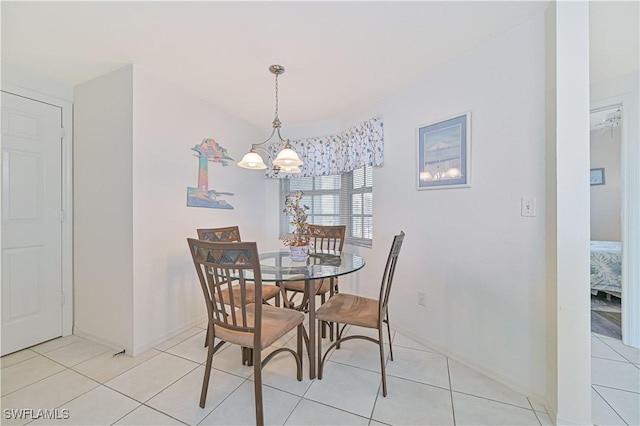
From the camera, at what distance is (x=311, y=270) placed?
1858mm

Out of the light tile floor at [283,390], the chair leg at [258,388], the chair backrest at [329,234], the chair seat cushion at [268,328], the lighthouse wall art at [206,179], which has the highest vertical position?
the lighthouse wall art at [206,179]

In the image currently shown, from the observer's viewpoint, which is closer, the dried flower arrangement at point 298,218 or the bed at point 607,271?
the dried flower arrangement at point 298,218

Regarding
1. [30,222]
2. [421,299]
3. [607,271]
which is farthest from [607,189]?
[30,222]

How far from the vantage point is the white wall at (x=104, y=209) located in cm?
216

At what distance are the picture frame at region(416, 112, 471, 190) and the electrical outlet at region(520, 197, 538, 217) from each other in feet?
1.23

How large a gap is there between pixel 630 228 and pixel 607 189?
3483 millimetres

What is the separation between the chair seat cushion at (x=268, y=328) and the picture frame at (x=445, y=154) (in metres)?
1.58

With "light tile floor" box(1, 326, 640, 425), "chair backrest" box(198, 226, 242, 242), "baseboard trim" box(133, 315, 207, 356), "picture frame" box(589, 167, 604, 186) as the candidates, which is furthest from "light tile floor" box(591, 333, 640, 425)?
"picture frame" box(589, 167, 604, 186)

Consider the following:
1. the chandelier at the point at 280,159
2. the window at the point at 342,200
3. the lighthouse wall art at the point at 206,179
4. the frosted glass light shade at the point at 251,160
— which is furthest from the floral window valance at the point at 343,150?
the frosted glass light shade at the point at 251,160

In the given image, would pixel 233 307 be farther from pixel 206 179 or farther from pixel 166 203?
pixel 206 179

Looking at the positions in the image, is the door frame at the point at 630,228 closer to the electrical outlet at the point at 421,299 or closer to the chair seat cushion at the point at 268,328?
the electrical outlet at the point at 421,299

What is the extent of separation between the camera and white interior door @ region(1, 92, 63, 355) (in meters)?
2.12

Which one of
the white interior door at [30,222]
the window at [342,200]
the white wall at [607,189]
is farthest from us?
the white wall at [607,189]

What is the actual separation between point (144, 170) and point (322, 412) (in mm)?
2285
